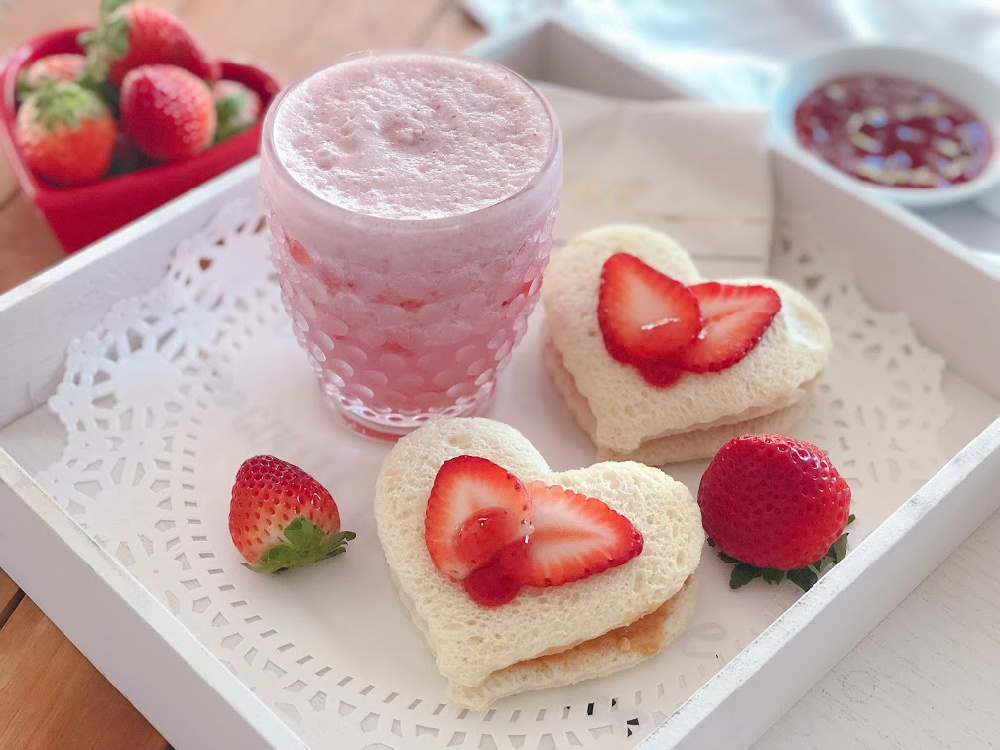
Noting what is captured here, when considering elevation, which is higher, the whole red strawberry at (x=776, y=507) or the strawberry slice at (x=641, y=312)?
the strawberry slice at (x=641, y=312)

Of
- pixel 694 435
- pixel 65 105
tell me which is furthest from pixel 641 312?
pixel 65 105

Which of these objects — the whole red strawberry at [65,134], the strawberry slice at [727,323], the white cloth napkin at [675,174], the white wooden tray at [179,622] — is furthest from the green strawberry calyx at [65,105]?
the strawberry slice at [727,323]

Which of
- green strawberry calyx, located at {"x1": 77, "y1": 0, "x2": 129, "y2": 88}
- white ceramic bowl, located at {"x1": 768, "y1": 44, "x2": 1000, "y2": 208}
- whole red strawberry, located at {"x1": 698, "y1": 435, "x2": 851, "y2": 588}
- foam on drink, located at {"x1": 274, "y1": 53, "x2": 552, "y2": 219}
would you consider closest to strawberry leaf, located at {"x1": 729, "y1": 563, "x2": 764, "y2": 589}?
whole red strawberry, located at {"x1": 698, "y1": 435, "x2": 851, "y2": 588}

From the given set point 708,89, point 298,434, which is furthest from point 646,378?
point 708,89

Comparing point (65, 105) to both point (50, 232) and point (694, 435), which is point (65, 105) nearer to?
point (50, 232)

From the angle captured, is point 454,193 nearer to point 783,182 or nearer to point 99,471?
point 99,471

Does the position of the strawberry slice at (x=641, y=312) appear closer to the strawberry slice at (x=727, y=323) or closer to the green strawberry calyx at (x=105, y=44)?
the strawberry slice at (x=727, y=323)
